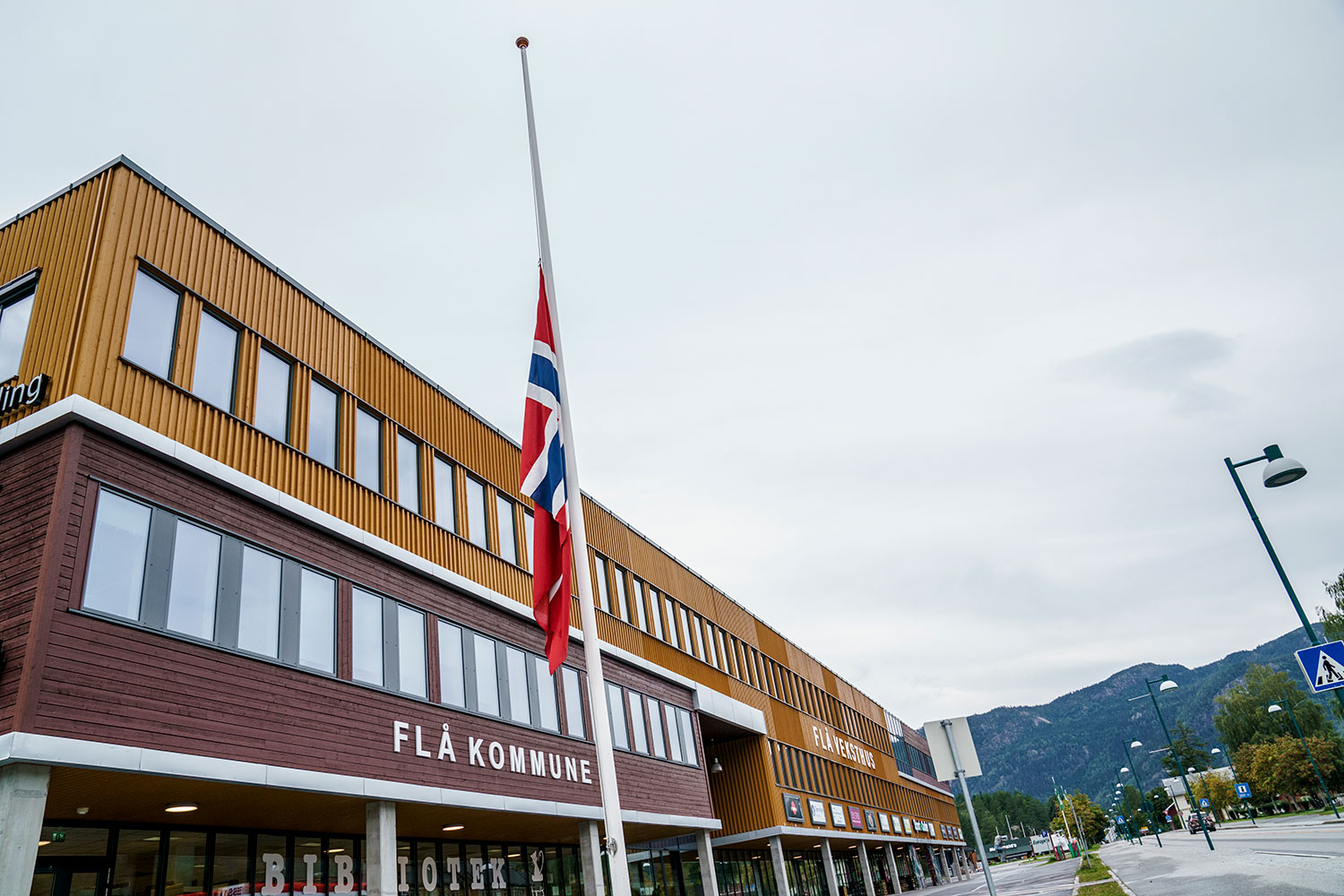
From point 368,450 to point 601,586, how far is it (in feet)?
38.3

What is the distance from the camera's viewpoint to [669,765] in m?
29.0

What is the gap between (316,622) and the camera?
1611cm

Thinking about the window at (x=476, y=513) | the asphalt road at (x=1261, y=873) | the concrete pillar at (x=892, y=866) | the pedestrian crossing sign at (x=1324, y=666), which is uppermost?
the window at (x=476, y=513)

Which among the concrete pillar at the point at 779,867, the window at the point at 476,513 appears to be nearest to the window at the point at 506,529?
the window at the point at 476,513

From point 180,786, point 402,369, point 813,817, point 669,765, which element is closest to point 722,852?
point 813,817

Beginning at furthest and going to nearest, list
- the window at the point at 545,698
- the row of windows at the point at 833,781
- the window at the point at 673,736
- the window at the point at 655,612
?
the row of windows at the point at 833,781 → the window at the point at 655,612 → the window at the point at 673,736 → the window at the point at 545,698

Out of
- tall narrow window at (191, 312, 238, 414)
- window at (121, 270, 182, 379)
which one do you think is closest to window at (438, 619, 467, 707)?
tall narrow window at (191, 312, 238, 414)

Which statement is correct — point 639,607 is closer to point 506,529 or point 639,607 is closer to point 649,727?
point 649,727

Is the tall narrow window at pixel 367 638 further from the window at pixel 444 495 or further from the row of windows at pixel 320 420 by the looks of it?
A: the window at pixel 444 495

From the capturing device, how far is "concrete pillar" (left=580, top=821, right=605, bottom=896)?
2227cm

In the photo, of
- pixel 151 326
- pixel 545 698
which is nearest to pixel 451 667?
pixel 545 698

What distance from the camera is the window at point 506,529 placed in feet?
76.7

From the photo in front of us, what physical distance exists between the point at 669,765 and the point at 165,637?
18983 mm

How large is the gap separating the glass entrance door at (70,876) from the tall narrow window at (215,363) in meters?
7.08
